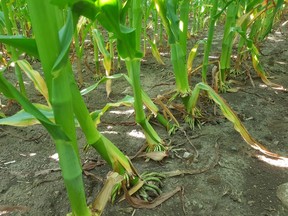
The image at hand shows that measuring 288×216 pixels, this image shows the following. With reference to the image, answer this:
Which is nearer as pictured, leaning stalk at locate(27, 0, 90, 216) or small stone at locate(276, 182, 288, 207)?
leaning stalk at locate(27, 0, 90, 216)

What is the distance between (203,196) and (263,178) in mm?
259

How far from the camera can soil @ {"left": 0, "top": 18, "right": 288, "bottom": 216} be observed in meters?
0.97

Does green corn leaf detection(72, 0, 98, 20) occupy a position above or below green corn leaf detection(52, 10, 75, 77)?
above

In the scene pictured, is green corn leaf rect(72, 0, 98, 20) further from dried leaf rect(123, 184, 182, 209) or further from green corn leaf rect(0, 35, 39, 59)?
dried leaf rect(123, 184, 182, 209)

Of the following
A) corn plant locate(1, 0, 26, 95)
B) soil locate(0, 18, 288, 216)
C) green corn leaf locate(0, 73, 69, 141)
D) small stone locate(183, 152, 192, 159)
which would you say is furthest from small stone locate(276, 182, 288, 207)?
corn plant locate(1, 0, 26, 95)

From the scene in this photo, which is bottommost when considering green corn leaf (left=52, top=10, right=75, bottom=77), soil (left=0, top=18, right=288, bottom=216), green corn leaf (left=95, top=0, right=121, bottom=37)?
soil (left=0, top=18, right=288, bottom=216)

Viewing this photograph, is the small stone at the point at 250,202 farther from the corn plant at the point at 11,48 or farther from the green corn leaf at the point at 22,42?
the corn plant at the point at 11,48

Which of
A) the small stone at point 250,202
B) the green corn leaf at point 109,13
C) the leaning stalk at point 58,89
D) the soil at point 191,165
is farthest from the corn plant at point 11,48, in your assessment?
the small stone at point 250,202

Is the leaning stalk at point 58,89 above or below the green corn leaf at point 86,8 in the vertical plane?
below

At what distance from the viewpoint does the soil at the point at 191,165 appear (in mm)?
974

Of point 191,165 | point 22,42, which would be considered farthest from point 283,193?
point 22,42

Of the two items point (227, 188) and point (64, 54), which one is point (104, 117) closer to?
point (227, 188)

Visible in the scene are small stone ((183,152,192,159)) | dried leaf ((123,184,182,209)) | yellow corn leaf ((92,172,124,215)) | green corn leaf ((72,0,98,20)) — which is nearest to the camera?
green corn leaf ((72,0,98,20))

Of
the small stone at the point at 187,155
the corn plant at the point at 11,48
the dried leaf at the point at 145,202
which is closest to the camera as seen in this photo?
the dried leaf at the point at 145,202
